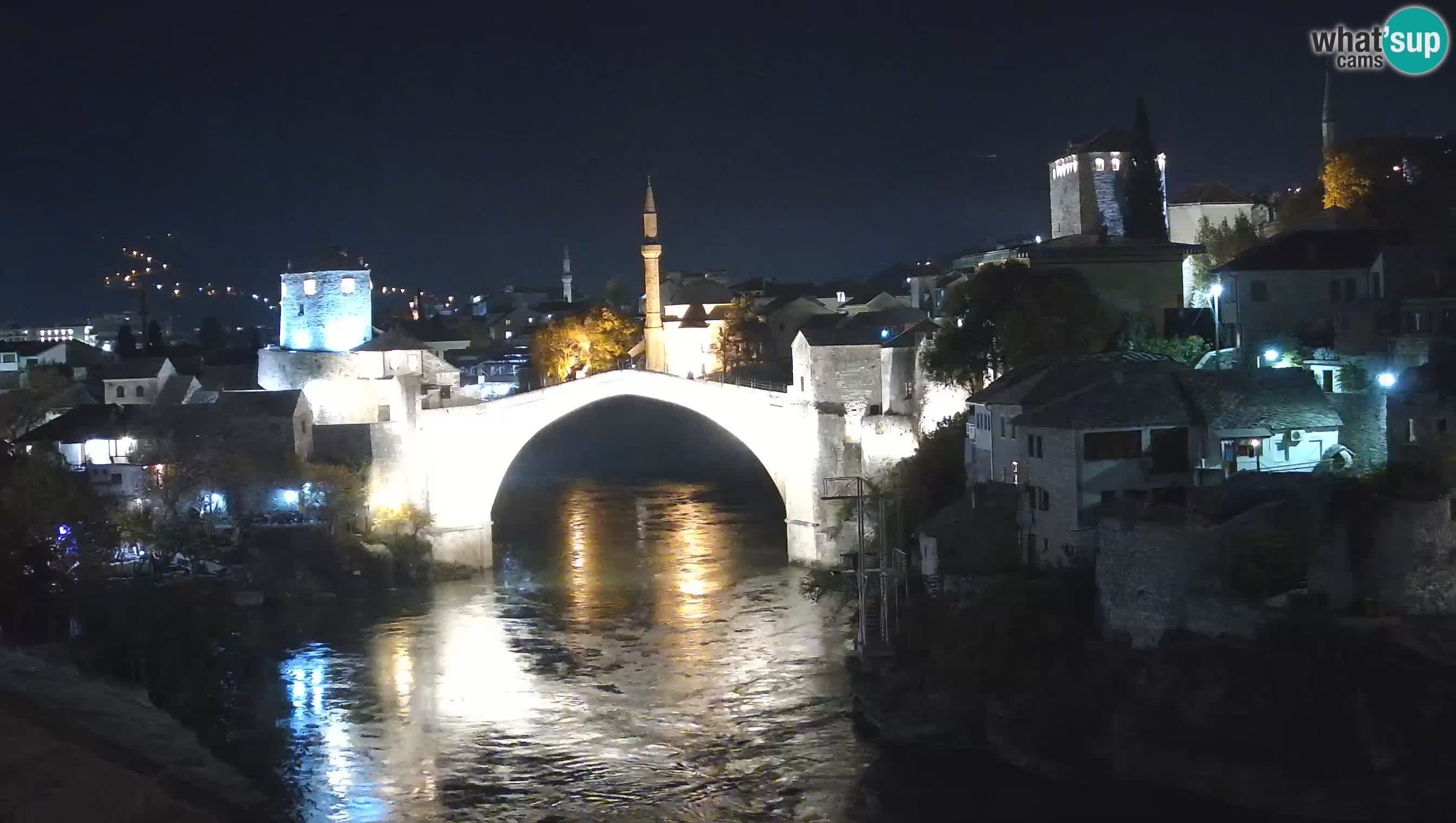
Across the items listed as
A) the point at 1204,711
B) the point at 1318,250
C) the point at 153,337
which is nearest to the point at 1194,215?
the point at 1318,250

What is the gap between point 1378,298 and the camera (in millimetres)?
18203

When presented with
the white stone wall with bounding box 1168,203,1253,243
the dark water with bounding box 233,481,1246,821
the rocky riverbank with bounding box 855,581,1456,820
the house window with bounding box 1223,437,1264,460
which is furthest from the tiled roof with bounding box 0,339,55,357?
the house window with bounding box 1223,437,1264,460

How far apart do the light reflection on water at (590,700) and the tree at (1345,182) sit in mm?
9762

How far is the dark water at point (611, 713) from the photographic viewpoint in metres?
14.5

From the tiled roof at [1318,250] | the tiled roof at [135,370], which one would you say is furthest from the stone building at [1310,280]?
the tiled roof at [135,370]

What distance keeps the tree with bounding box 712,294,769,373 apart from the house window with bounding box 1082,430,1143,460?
71.2 ft

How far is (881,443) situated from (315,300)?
1168 cm

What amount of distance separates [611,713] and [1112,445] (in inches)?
233

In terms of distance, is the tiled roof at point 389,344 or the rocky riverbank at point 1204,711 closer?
the rocky riverbank at point 1204,711

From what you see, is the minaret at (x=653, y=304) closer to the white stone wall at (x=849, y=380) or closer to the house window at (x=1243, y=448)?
the white stone wall at (x=849, y=380)

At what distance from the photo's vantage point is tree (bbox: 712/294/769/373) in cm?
3822

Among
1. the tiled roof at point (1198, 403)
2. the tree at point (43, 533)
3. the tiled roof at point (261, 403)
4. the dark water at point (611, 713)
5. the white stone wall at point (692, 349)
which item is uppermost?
the white stone wall at point (692, 349)

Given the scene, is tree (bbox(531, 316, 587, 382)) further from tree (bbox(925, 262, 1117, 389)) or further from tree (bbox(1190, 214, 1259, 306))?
tree (bbox(925, 262, 1117, 389))

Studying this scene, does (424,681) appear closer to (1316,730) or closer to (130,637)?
(130,637)
